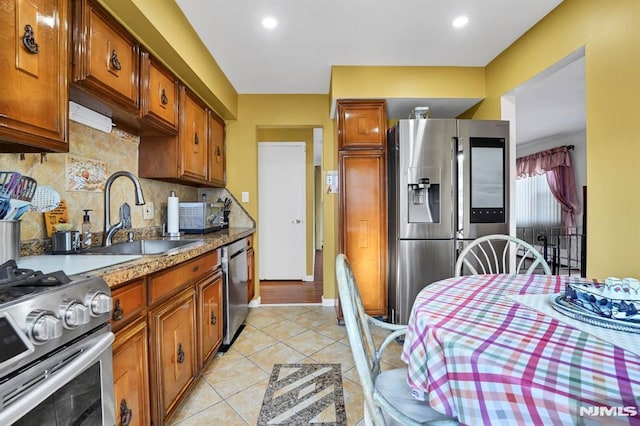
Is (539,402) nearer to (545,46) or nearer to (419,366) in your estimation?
(419,366)

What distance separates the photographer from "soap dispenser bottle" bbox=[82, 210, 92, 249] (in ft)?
5.07

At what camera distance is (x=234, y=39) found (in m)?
2.22

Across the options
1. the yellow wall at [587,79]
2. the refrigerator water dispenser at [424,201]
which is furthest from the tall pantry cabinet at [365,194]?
the refrigerator water dispenser at [424,201]

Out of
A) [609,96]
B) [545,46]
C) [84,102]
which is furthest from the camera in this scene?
[545,46]

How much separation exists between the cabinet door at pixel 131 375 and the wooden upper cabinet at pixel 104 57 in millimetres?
1141

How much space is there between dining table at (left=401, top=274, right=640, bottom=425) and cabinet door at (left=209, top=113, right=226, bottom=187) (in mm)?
2433

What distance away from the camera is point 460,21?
6.67ft

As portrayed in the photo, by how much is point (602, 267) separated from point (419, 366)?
156 cm

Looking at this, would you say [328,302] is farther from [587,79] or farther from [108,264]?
[587,79]

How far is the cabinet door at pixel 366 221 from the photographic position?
2.69 metres

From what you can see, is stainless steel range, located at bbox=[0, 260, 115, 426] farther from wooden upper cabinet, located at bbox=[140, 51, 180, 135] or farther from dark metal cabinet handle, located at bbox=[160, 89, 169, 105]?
dark metal cabinet handle, located at bbox=[160, 89, 169, 105]

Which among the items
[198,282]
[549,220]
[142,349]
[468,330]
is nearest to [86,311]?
[142,349]

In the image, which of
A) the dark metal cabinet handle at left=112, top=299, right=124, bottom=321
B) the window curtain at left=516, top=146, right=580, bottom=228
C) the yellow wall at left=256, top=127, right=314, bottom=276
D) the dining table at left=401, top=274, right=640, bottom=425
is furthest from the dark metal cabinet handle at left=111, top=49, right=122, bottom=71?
the window curtain at left=516, top=146, right=580, bottom=228

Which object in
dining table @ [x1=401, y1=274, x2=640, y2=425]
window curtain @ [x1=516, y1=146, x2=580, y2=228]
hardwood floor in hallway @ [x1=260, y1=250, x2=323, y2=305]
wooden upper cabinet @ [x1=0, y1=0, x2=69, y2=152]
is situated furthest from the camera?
window curtain @ [x1=516, y1=146, x2=580, y2=228]
